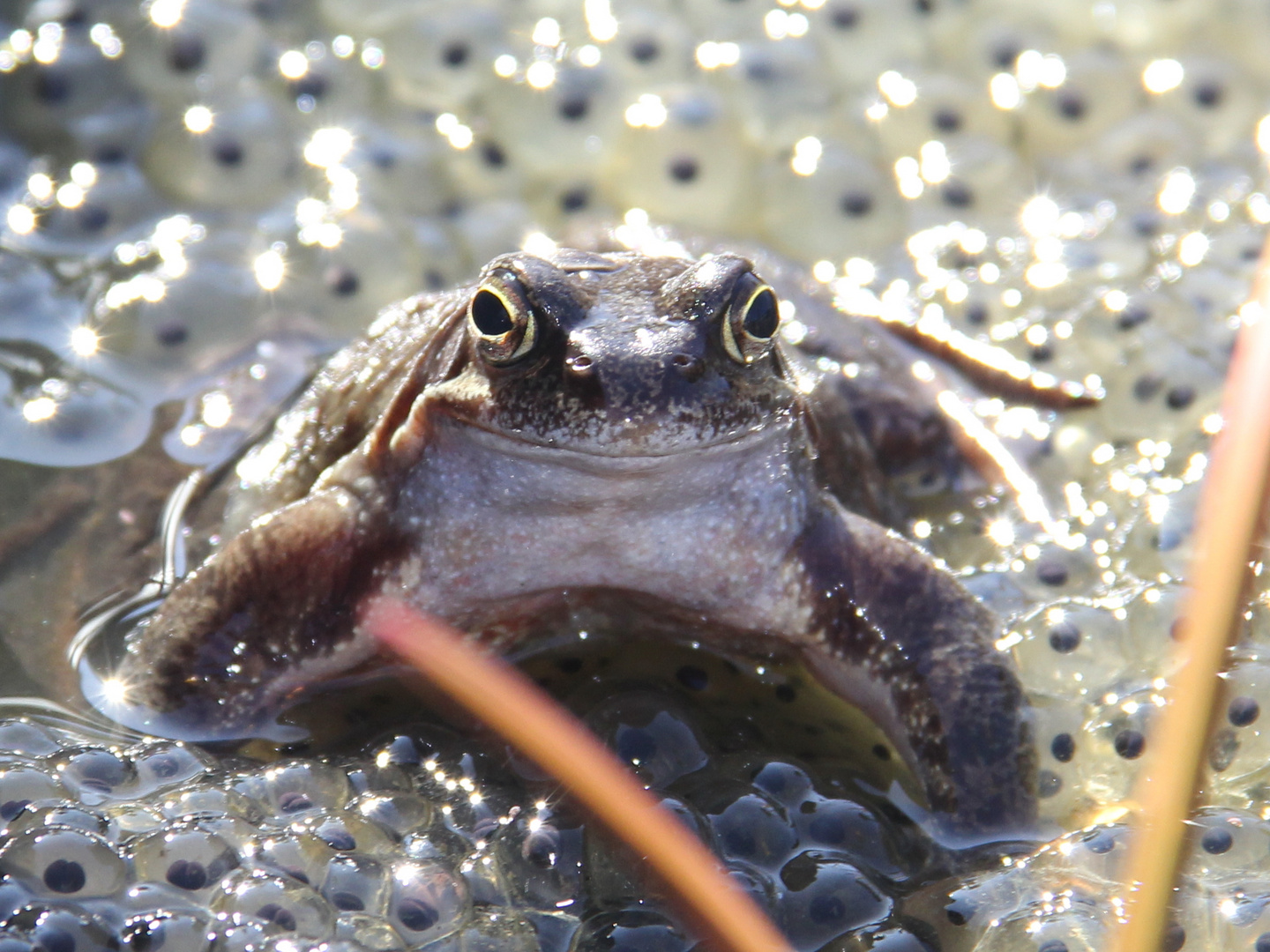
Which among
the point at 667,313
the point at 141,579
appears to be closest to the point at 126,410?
the point at 141,579

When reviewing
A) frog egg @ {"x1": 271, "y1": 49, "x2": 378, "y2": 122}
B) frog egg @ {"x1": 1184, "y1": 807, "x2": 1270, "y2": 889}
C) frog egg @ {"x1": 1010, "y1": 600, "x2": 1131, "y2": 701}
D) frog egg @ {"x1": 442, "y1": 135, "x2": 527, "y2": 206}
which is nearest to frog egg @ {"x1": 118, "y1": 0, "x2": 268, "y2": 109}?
frog egg @ {"x1": 271, "y1": 49, "x2": 378, "y2": 122}

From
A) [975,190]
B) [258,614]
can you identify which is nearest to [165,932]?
[258,614]

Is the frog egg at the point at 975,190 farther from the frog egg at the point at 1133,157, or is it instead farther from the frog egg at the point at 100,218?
the frog egg at the point at 100,218

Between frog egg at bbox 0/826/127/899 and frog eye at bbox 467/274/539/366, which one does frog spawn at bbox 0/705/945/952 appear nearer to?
frog egg at bbox 0/826/127/899

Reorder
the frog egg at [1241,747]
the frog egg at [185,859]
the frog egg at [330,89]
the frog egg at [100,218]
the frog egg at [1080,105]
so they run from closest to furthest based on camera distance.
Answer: the frog egg at [185,859], the frog egg at [1241,747], the frog egg at [100,218], the frog egg at [330,89], the frog egg at [1080,105]

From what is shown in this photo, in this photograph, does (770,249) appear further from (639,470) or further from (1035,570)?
(639,470)

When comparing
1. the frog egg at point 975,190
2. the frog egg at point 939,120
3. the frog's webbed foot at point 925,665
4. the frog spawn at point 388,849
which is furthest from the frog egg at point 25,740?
the frog egg at point 939,120
